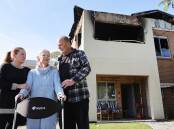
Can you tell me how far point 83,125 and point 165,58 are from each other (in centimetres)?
1319

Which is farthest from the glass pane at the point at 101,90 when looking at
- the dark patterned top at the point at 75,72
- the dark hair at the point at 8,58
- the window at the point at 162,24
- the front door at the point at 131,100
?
the dark hair at the point at 8,58

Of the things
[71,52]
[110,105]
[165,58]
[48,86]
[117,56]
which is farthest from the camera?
[165,58]

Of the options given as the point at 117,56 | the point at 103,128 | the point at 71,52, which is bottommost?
the point at 103,128

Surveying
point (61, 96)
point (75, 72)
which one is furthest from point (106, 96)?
point (61, 96)

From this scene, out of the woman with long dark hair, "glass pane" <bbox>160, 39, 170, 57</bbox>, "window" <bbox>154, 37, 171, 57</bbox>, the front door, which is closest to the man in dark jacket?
the woman with long dark hair

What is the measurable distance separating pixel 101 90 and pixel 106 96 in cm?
46

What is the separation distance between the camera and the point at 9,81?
3648 mm

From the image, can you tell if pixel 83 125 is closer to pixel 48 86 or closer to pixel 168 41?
pixel 48 86

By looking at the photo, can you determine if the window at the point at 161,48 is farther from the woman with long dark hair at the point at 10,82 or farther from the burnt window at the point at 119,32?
the woman with long dark hair at the point at 10,82

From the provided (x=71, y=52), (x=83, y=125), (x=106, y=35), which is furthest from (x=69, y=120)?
(x=106, y=35)

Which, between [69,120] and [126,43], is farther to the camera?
[126,43]

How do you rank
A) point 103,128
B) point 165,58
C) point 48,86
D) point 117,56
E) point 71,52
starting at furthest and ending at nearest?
1. point 165,58
2. point 117,56
3. point 103,128
4. point 71,52
5. point 48,86

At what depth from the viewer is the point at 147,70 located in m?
13.7

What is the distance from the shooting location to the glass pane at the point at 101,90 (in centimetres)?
1460
